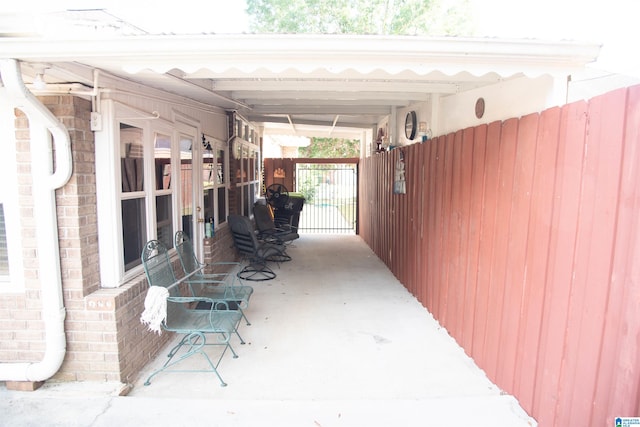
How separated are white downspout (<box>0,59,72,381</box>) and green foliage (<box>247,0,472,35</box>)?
1364cm

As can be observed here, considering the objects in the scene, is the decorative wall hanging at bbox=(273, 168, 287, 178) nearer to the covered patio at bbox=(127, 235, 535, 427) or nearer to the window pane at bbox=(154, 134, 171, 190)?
the covered patio at bbox=(127, 235, 535, 427)

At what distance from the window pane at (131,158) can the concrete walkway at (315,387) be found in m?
1.51

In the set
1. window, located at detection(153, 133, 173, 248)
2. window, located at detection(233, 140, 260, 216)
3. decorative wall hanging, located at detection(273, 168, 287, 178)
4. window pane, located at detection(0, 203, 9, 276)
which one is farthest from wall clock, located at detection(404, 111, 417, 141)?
decorative wall hanging, located at detection(273, 168, 287, 178)

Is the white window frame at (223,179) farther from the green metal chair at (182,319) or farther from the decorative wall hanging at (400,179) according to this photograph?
the decorative wall hanging at (400,179)

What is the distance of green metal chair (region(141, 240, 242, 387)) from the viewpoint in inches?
116

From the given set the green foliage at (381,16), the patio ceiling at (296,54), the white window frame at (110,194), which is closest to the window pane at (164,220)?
the white window frame at (110,194)

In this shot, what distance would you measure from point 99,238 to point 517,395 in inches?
124

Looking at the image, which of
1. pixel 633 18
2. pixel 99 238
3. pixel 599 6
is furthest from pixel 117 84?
pixel 599 6

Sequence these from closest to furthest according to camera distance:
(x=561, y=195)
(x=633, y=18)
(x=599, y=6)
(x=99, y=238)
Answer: (x=561, y=195) → (x=99, y=238) → (x=633, y=18) → (x=599, y=6)

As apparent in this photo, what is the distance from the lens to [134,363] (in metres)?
3.03

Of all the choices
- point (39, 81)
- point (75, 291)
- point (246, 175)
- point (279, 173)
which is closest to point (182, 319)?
point (75, 291)

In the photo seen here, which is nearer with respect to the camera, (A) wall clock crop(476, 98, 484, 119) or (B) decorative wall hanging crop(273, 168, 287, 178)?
(A) wall clock crop(476, 98, 484, 119)

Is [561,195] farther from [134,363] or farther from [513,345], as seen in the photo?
[134,363]

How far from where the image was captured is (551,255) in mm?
2254
